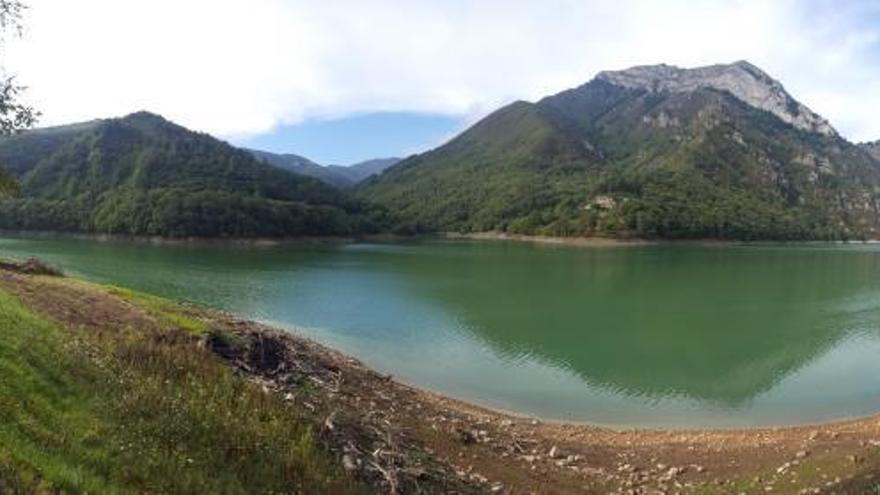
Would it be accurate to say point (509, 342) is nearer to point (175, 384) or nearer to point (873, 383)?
point (873, 383)

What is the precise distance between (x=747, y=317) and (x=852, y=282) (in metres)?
47.1

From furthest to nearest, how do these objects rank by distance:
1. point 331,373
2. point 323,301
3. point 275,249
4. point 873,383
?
point 275,249, point 323,301, point 873,383, point 331,373

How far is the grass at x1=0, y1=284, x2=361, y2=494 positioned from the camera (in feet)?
36.3

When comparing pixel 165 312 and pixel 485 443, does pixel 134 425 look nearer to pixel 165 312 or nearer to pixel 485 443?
pixel 485 443

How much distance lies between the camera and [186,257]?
118 metres

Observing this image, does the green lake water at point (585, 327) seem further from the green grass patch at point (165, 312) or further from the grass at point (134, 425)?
the grass at point (134, 425)

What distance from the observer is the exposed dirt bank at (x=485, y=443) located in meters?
19.0

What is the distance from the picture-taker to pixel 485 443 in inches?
941

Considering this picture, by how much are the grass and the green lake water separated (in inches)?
742

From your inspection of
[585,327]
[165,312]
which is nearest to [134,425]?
[165,312]

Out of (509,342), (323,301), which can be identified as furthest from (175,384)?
(323,301)

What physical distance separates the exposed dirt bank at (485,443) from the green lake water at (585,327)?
192 inches

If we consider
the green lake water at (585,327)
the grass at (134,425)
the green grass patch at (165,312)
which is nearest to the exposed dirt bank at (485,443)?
the green grass patch at (165,312)

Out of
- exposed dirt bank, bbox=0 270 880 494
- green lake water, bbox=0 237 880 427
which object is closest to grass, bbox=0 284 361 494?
exposed dirt bank, bbox=0 270 880 494
